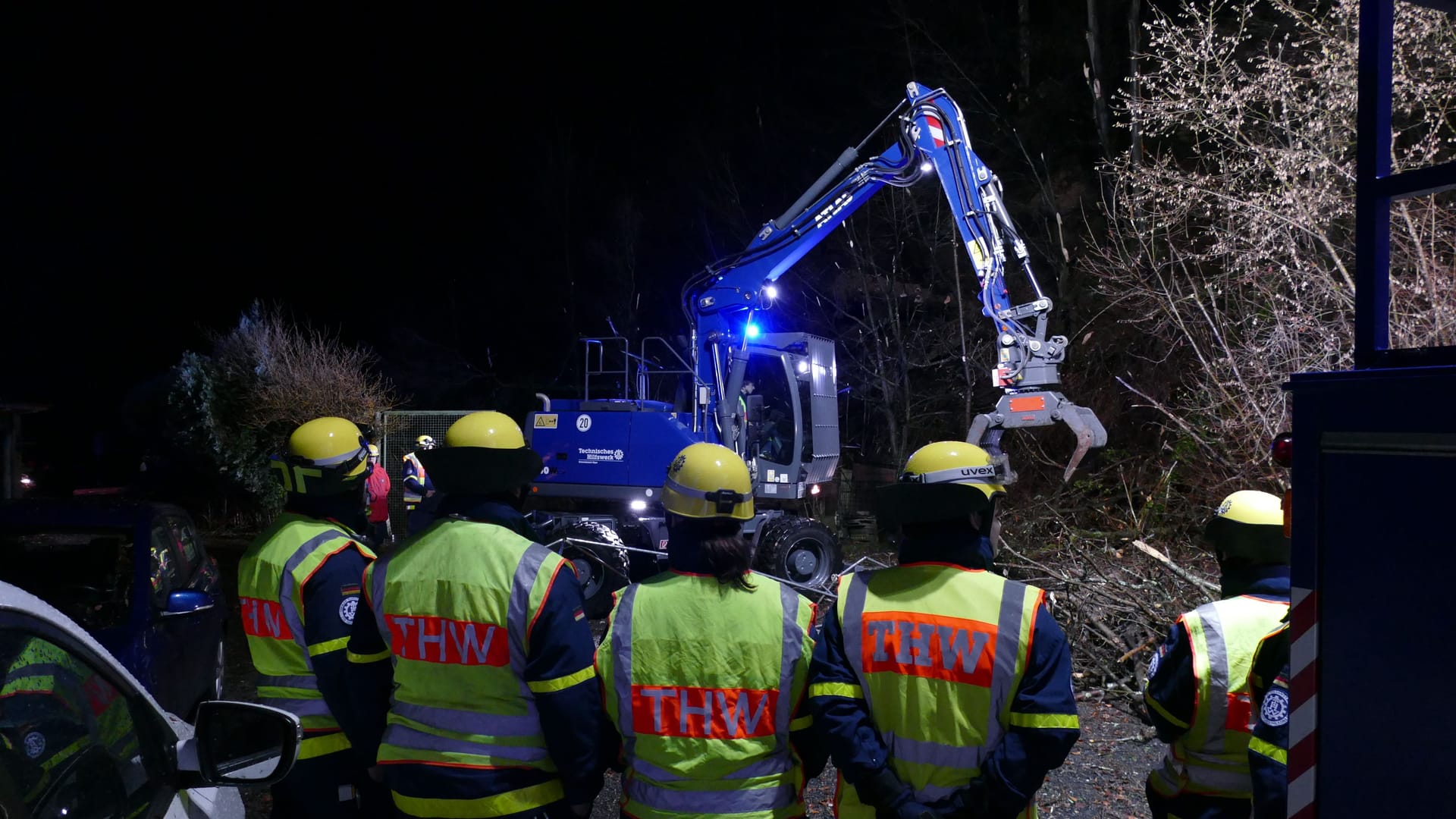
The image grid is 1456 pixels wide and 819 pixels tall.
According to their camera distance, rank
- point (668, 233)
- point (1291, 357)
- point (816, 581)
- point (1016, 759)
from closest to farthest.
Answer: point (1016, 759), point (1291, 357), point (816, 581), point (668, 233)

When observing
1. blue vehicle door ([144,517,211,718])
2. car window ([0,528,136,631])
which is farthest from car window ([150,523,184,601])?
car window ([0,528,136,631])

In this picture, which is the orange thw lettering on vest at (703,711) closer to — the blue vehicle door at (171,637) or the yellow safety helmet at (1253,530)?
the yellow safety helmet at (1253,530)

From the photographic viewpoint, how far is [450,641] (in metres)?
2.78

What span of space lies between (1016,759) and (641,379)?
30.1 feet

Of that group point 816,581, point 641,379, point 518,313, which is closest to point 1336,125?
point 816,581

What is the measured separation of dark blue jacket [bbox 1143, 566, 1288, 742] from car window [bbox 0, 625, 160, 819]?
2.75 m

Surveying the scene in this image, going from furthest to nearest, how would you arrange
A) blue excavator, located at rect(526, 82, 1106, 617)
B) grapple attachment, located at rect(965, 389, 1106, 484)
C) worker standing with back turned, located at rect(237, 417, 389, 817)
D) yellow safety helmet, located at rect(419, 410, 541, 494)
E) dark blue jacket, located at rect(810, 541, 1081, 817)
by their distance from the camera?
blue excavator, located at rect(526, 82, 1106, 617)
grapple attachment, located at rect(965, 389, 1106, 484)
worker standing with back turned, located at rect(237, 417, 389, 817)
yellow safety helmet, located at rect(419, 410, 541, 494)
dark blue jacket, located at rect(810, 541, 1081, 817)

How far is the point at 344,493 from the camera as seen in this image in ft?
12.3

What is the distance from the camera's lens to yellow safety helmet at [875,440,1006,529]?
2.79m

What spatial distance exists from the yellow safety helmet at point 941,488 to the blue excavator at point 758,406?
7.01 m

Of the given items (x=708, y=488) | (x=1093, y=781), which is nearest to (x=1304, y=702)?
(x=708, y=488)

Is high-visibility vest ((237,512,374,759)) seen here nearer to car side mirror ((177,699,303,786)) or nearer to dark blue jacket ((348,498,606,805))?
dark blue jacket ((348,498,606,805))

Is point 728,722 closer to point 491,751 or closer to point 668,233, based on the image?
point 491,751

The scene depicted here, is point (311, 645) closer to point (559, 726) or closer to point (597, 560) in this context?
point (559, 726)
